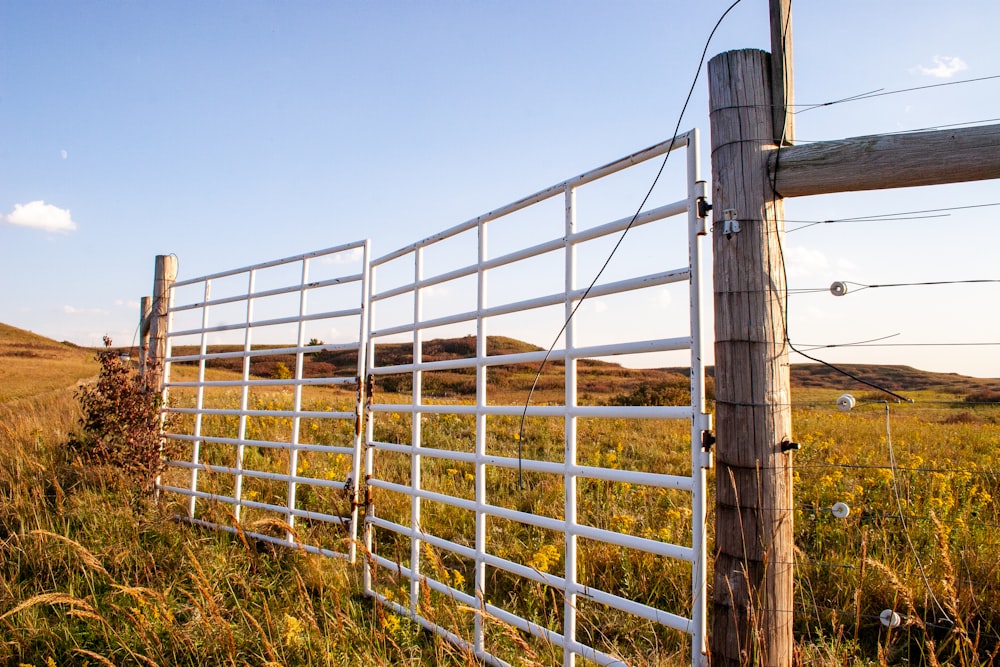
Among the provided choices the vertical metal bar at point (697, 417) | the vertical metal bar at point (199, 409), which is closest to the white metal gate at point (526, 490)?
the vertical metal bar at point (697, 417)

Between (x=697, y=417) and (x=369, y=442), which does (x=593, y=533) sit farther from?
Answer: (x=369, y=442)

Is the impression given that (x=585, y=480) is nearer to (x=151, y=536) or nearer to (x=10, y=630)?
(x=151, y=536)

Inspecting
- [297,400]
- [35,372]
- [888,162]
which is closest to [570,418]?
[888,162]

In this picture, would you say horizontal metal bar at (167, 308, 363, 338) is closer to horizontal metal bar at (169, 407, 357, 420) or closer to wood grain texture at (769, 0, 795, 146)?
horizontal metal bar at (169, 407, 357, 420)

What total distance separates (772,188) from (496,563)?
229 centimetres

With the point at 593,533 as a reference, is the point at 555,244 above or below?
above

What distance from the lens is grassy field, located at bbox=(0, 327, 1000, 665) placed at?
117 inches

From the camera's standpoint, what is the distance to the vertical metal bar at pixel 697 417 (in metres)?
2.43

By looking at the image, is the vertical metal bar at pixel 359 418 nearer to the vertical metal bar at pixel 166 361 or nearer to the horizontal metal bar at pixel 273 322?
the horizontal metal bar at pixel 273 322

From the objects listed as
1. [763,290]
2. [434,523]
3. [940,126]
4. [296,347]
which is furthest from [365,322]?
[940,126]

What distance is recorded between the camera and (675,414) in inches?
103

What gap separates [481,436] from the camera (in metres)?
3.73

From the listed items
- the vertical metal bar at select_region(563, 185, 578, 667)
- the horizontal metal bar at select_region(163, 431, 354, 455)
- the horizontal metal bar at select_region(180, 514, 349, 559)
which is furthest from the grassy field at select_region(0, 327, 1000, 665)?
the horizontal metal bar at select_region(163, 431, 354, 455)

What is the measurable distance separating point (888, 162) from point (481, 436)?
94.1 inches
